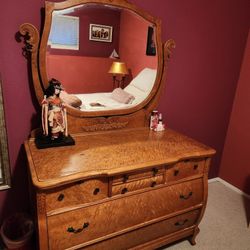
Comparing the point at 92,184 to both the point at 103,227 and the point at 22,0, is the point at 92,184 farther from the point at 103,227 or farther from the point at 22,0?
the point at 22,0

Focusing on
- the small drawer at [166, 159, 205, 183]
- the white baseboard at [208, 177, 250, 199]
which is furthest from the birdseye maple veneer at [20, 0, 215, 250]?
the white baseboard at [208, 177, 250, 199]

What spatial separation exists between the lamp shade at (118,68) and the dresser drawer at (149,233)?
1.06 m

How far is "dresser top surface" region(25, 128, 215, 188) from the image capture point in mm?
1154

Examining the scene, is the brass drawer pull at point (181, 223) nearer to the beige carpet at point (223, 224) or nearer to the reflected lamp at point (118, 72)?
the beige carpet at point (223, 224)

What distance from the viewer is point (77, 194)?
1.22 m

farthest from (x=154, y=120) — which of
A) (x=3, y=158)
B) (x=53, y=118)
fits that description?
(x=3, y=158)

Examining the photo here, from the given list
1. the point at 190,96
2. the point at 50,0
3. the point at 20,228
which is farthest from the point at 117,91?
the point at 20,228

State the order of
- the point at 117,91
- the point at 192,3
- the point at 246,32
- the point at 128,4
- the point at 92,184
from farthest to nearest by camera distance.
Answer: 1. the point at 246,32
2. the point at 192,3
3. the point at 117,91
4. the point at 128,4
5. the point at 92,184

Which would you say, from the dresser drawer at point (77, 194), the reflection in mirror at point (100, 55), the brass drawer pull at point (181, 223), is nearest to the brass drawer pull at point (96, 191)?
the dresser drawer at point (77, 194)

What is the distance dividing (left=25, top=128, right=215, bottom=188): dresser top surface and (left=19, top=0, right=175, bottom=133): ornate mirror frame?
7 cm

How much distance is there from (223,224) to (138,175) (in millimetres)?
1257

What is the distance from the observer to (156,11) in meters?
1.75

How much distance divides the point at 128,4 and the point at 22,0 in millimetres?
653

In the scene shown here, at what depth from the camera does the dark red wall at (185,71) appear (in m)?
1.38
